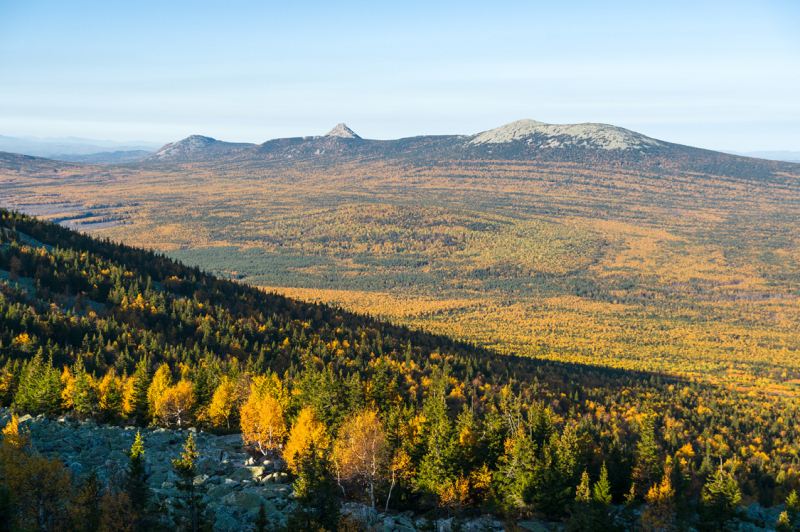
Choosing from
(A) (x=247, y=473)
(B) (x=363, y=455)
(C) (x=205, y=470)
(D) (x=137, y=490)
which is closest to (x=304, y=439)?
(B) (x=363, y=455)

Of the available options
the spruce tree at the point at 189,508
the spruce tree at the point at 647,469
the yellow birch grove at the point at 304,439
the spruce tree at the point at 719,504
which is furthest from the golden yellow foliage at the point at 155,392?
the spruce tree at the point at 719,504

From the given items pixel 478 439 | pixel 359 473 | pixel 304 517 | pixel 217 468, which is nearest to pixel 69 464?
pixel 217 468

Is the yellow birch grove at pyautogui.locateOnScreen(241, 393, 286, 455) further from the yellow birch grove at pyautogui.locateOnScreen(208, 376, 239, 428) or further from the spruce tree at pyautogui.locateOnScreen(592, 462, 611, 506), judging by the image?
the spruce tree at pyautogui.locateOnScreen(592, 462, 611, 506)

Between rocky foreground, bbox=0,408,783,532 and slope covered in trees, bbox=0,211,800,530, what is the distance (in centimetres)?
271

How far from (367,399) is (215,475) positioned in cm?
2585

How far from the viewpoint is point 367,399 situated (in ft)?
238

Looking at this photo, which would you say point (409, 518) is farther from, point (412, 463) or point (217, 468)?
point (217, 468)

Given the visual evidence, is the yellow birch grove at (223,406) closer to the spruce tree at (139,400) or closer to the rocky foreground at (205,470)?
the rocky foreground at (205,470)

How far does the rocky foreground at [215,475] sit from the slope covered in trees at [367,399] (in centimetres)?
271

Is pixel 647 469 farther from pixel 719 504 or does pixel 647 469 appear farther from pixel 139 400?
pixel 139 400

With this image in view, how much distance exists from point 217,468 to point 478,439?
90.5 ft

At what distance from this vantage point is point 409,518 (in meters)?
52.8

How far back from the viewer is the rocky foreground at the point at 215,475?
143 feet

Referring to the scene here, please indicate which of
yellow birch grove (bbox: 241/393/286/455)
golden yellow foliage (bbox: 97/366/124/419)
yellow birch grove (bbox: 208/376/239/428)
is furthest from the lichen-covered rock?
golden yellow foliage (bbox: 97/366/124/419)
